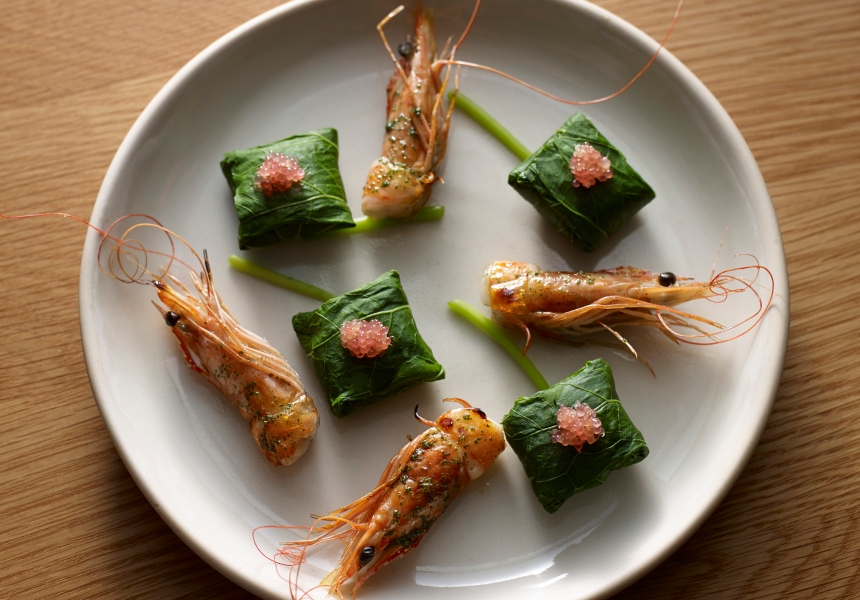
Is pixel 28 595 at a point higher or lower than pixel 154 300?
lower

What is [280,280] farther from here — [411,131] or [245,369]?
[411,131]

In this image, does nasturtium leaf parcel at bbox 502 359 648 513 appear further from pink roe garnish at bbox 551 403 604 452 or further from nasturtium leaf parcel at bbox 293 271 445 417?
nasturtium leaf parcel at bbox 293 271 445 417

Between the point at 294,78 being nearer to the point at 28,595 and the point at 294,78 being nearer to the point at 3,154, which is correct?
the point at 3,154

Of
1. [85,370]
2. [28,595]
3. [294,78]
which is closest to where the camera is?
[28,595]

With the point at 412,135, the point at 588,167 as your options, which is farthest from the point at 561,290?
the point at 412,135

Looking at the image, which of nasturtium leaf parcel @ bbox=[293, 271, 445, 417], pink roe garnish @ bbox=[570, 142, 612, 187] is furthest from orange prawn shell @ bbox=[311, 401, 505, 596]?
pink roe garnish @ bbox=[570, 142, 612, 187]

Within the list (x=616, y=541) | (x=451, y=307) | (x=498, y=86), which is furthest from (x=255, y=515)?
(x=498, y=86)
